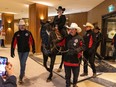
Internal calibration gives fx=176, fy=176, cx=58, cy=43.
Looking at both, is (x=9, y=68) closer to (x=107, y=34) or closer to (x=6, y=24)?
(x=107, y=34)

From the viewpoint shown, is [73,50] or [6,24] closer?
[73,50]

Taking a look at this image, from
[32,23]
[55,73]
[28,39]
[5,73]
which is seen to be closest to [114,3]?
[55,73]

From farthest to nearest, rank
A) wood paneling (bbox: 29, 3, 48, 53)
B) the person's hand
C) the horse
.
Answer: wood paneling (bbox: 29, 3, 48, 53) < the horse < the person's hand

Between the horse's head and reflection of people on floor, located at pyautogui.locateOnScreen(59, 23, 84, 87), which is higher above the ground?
the horse's head

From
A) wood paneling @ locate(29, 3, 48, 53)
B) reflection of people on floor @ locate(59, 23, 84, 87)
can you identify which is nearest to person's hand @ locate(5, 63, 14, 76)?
reflection of people on floor @ locate(59, 23, 84, 87)

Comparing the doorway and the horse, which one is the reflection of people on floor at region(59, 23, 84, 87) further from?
the doorway

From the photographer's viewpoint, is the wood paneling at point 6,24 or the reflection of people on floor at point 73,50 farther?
the wood paneling at point 6,24

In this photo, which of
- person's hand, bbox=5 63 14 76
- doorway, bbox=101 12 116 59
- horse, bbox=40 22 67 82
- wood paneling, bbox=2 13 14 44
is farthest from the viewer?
wood paneling, bbox=2 13 14 44

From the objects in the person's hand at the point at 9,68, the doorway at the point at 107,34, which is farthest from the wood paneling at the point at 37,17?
the person's hand at the point at 9,68

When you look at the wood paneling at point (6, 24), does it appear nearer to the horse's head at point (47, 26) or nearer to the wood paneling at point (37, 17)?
the wood paneling at point (37, 17)

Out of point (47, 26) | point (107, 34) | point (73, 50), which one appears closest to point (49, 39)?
point (47, 26)

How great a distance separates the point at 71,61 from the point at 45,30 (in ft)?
4.06

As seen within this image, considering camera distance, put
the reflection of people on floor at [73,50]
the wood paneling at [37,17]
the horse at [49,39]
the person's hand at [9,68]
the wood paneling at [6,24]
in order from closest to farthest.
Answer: the person's hand at [9,68]
the reflection of people on floor at [73,50]
the horse at [49,39]
the wood paneling at [37,17]
the wood paneling at [6,24]

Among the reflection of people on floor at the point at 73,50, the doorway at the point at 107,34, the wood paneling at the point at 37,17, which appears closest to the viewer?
the reflection of people on floor at the point at 73,50
